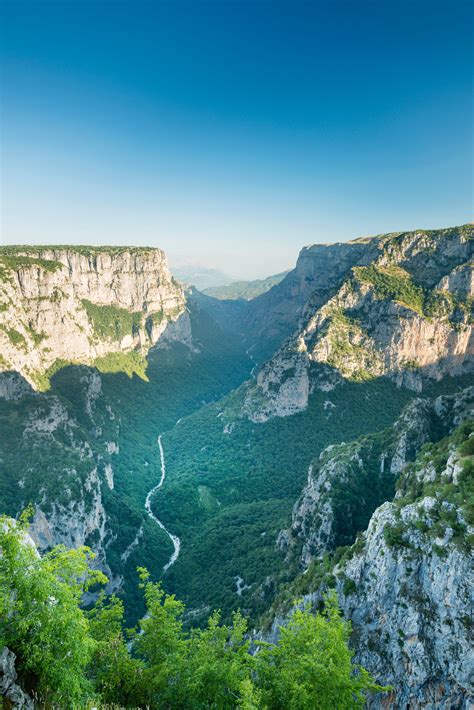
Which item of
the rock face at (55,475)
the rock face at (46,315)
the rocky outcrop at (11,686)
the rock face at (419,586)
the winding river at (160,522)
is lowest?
the winding river at (160,522)

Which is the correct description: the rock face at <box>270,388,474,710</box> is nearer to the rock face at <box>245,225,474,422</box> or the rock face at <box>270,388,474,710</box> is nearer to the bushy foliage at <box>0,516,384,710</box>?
the bushy foliage at <box>0,516,384,710</box>

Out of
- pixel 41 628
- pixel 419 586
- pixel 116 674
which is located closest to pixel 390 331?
pixel 419 586

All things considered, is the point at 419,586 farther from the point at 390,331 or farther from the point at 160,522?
the point at 390,331

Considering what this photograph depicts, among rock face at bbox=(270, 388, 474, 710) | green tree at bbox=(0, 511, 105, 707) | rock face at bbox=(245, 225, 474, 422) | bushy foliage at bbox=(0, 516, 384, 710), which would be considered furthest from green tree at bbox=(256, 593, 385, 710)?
rock face at bbox=(245, 225, 474, 422)

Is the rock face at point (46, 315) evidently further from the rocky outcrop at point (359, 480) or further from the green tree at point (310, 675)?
the green tree at point (310, 675)

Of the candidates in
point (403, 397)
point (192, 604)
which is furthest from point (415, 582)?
point (403, 397)

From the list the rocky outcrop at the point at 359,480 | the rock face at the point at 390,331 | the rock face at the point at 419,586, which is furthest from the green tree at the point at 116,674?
the rock face at the point at 390,331
